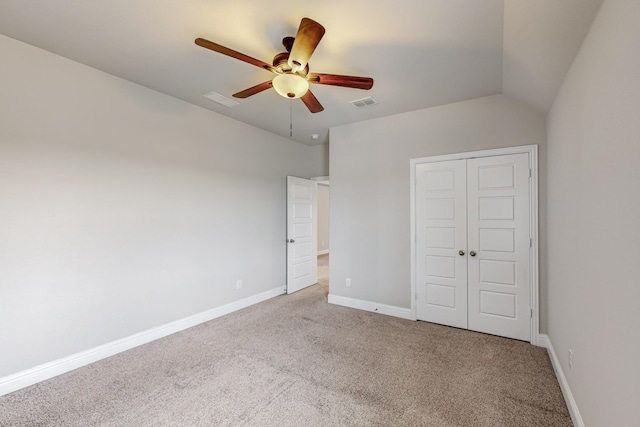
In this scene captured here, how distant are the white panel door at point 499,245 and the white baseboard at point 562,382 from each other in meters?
0.14

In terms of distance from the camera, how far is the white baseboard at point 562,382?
1769 millimetres

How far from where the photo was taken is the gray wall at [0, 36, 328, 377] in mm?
2254

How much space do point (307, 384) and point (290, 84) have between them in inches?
92.9

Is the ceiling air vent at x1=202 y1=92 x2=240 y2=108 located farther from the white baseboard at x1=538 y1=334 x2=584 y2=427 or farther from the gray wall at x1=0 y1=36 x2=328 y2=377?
the white baseboard at x1=538 y1=334 x2=584 y2=427

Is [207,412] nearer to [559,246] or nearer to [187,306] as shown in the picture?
[187,306]

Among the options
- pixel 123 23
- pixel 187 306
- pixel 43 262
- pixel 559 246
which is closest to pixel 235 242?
pixel 187 306

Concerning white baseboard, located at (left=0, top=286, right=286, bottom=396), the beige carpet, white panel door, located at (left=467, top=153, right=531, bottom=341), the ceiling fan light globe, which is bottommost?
the beige carpet

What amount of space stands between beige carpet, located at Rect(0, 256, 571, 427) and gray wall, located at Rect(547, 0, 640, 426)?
49 cm

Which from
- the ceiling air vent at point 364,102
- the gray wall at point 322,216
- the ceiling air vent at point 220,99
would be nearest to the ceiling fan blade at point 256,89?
the ceiling air vent at point 220,99

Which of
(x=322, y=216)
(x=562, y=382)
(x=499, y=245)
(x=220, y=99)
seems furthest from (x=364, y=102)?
(x=322, y=216)

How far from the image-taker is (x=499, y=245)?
3143mm

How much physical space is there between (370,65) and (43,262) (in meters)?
3.35

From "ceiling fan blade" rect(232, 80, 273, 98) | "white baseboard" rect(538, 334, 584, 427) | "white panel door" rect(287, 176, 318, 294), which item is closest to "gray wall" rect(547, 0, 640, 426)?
"white baseboard" rect(538, 334, 584, 427)

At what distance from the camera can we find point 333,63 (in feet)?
8.15
